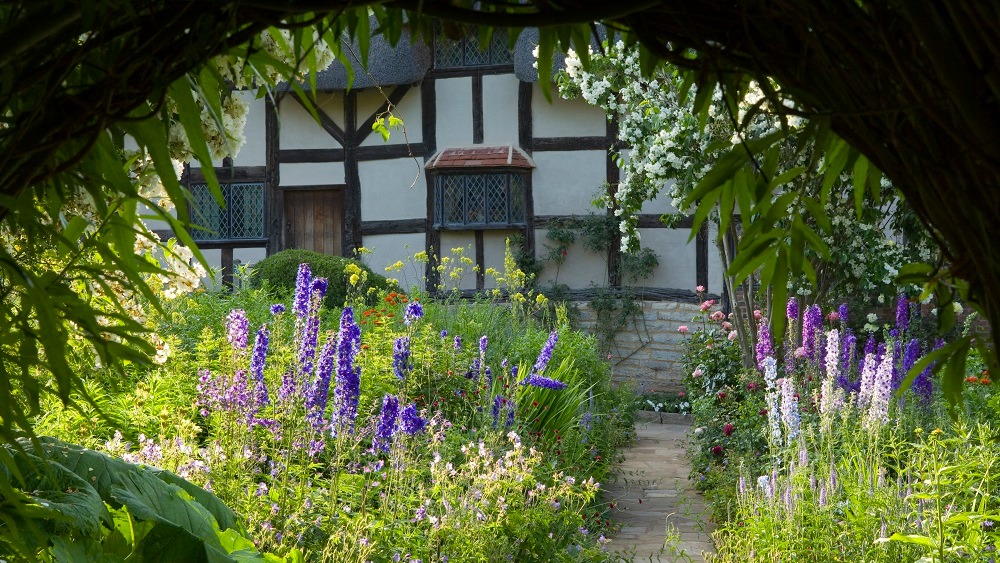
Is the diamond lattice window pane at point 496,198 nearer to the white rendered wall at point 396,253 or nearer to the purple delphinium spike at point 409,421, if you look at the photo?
the white rendered wall at point 396,253

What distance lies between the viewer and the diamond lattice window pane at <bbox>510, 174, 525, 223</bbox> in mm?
11742

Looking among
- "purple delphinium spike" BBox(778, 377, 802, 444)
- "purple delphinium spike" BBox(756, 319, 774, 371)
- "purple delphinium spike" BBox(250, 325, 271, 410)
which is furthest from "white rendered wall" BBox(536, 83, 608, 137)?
"purple delphinium spike" BBox(250, 325, 271, 410)

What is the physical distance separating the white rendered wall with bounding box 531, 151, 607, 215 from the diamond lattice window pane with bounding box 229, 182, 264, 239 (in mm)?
3620

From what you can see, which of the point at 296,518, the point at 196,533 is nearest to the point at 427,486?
the point at 296,518

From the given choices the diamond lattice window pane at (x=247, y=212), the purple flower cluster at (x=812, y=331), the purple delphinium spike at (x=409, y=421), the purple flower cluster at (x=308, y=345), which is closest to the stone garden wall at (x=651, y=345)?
the diamond lattice window pane at (x=247, y=212)

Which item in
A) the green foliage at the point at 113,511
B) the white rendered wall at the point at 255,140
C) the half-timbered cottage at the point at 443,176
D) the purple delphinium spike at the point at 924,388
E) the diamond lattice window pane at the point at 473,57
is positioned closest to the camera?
the green foliage at the point at 113,511

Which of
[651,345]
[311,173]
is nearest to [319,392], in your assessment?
[651,345]

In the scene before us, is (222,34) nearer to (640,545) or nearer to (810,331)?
(640,545)

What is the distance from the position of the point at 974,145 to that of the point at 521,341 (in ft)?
22.4

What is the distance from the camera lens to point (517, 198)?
38.8ft

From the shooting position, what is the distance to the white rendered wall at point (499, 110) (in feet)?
38.7

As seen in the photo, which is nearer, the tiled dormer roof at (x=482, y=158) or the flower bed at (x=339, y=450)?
the flower bed at (x=339, y=450)

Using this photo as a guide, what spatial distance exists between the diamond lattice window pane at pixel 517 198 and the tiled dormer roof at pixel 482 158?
0.21 metres

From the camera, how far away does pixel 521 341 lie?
24.4 feet
